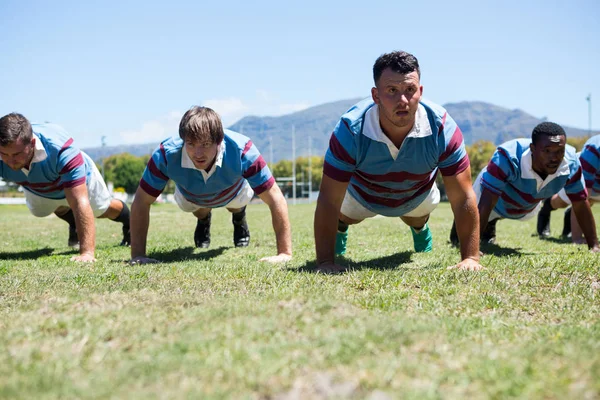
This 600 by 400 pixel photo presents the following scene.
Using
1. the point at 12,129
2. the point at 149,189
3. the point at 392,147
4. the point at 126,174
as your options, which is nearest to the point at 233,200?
the point at 149,189

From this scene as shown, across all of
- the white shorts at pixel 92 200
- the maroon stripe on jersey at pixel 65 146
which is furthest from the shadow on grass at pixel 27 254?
the maroon stripe on jersey at pixel 65 146

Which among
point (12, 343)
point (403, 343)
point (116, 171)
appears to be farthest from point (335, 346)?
point (116, 171)

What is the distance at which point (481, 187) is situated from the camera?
7.51m

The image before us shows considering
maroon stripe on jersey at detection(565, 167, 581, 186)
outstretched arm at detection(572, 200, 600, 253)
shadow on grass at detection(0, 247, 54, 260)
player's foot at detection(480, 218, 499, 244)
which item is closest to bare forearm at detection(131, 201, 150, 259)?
shadow on grass at detection(0, 247, 54, 260)

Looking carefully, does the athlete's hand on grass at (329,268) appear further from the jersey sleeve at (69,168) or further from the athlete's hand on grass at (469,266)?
the jersey sleeve at (69,168)

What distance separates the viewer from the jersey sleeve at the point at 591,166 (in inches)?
374

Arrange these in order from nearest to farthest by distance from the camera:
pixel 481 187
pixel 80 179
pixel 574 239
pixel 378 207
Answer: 1. pixel 378 207
2. pixel 80 179
3. pixel 481 187
4. pixel 574 239

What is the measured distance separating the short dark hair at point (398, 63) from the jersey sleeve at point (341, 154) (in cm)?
58

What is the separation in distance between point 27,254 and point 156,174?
2841 millimetres

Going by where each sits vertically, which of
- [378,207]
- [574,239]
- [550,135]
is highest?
[550,135]

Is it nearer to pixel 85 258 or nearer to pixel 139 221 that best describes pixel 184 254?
pixel 139 221

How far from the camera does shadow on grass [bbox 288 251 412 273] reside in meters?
5.42

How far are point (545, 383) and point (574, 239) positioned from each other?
314 inches

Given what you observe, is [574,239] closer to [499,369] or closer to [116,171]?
[499,369]
